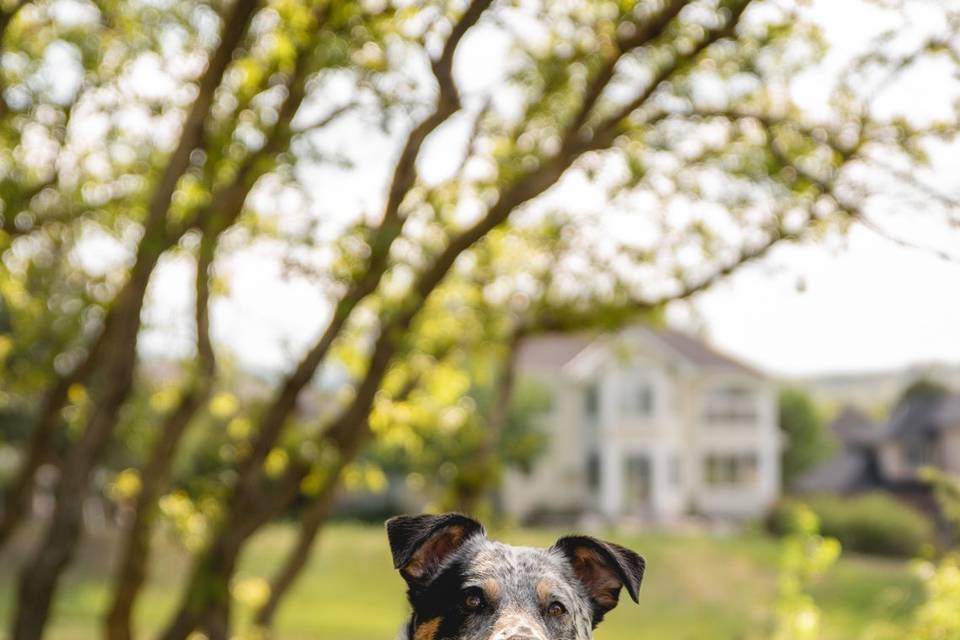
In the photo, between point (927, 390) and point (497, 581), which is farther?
point (927, 390)

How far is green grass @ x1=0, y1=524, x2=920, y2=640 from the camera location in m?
31.1

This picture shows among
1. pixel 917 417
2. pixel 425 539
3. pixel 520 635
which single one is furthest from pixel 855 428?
pixel 520 635

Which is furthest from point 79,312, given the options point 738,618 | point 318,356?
point 738,618

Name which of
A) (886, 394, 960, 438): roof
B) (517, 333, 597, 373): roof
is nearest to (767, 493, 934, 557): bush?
(517, 333, 597, 373): roof

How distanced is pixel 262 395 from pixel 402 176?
→ 4710mm

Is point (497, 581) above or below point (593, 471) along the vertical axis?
above

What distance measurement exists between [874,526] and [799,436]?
18465 mm

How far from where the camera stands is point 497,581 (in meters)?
3.96

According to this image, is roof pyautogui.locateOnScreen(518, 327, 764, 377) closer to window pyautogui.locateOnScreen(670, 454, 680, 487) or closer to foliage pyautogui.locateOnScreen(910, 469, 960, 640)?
window pyautogui.locateOnScreen(670, 454, 680, 487)

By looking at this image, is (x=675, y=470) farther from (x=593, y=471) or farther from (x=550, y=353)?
(x=550, y=353)

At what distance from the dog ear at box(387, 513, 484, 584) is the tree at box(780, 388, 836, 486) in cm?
6163

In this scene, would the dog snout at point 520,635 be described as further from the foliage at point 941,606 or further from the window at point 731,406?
the window at point 731,406

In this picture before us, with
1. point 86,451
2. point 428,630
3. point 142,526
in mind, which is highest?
point 86,451

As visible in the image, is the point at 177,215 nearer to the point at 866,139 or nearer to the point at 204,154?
the point at 204,154
